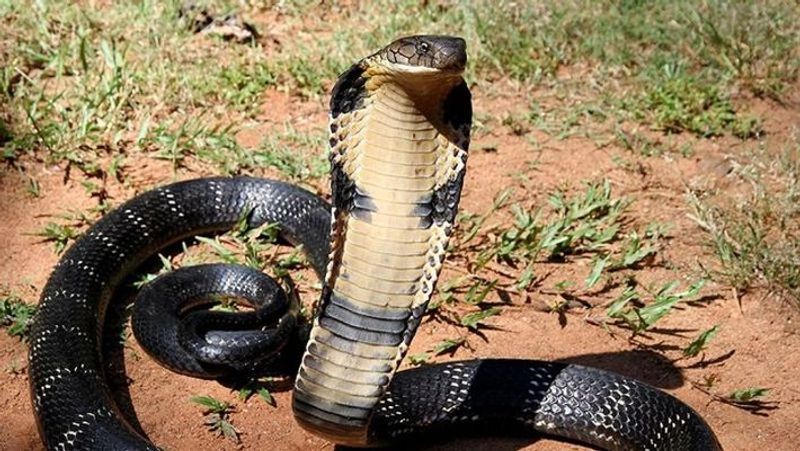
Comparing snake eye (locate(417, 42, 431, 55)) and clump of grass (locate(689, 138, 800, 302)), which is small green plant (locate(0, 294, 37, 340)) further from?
clump of grass (locate(689, 138, 800, 302))

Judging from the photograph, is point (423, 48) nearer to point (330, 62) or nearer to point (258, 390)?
point (258, 390)

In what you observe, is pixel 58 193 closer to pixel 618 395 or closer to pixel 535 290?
pixel 535 290

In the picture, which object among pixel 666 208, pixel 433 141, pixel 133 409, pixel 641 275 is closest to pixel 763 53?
pixel 666 208

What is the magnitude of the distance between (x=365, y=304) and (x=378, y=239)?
0.23 metres

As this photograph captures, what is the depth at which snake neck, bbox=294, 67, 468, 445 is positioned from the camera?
346cm

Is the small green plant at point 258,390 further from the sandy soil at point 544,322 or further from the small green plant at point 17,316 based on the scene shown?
the small green plant at point 17,316

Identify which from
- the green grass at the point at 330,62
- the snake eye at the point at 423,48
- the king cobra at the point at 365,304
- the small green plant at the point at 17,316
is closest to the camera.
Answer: the snake eye at the point at 423,48

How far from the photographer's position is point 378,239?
3518mm

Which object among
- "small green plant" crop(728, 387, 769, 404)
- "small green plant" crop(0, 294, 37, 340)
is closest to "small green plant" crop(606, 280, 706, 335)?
"small green plant" crop(728, 387, 769, 404)

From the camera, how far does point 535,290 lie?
5.27 m

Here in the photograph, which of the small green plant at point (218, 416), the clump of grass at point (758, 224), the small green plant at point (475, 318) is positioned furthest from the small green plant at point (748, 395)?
the small green plant at point (218, 416)

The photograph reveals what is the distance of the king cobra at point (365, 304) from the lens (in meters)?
3.45

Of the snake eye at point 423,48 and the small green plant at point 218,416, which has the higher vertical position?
the snake eye at point 423,48

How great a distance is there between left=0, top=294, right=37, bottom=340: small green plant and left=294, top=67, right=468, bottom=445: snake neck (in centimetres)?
178
